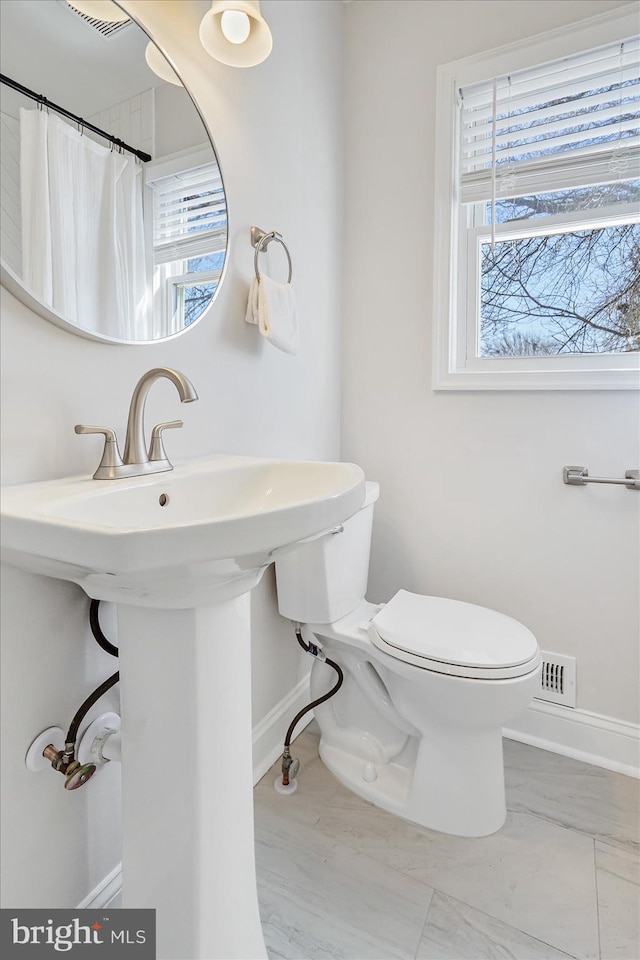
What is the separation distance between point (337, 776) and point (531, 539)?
921mm

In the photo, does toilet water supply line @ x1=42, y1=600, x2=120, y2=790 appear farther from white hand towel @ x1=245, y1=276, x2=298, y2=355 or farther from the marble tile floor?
white hand towel @ x1=245, y1=276, x2=298, y2=355

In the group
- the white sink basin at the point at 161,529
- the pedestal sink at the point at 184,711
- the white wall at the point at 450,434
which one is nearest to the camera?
the white sink basin at the point at 161,529

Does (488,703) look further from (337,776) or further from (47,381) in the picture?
(47,381)

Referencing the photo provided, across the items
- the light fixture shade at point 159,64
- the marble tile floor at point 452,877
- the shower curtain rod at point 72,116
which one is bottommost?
the marble tile floor at point 452,877

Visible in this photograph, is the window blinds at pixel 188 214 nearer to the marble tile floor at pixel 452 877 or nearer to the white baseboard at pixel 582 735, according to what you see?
the marble tile floor at pixel 452 877

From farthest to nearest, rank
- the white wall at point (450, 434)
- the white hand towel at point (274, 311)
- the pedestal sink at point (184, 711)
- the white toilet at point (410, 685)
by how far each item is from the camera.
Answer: the white wall at point (450, 434)
the white hand towel at point (274, 311)
the white toilet at point (410, 685)
the pedestal sink at point (184, 711)

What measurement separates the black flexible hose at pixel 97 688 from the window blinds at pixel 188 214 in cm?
72

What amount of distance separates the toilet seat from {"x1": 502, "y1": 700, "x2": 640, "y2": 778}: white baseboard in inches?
19.0

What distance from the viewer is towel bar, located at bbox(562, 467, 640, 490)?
1.41 m

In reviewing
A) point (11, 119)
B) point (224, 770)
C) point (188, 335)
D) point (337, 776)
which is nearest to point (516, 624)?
point (337, 776)

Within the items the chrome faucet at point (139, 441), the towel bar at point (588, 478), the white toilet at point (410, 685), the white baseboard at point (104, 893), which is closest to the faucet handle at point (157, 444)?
the chrome faucet at point (139, 441)

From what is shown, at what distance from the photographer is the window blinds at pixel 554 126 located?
4.74ft

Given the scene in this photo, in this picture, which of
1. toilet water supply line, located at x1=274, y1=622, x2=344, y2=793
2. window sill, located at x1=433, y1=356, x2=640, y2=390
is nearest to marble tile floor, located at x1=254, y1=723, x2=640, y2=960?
toilet water supply line, located at x1=274, y1=622, x2=344, y2=793

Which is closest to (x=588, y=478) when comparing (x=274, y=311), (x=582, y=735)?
(x=582, y=735)
